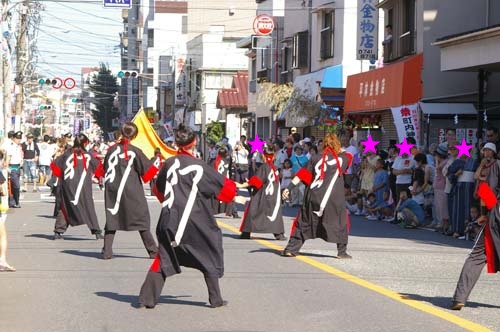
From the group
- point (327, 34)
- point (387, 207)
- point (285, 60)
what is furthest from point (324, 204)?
point (285, 60)

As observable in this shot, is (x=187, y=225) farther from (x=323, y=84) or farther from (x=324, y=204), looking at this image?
(x=323, y=84)

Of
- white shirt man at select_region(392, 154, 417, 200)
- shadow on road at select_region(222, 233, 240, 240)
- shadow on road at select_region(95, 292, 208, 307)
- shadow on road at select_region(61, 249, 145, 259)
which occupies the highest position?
white shirt man at select_region(392, 154, 417, 200)

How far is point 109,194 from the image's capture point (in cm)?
1252

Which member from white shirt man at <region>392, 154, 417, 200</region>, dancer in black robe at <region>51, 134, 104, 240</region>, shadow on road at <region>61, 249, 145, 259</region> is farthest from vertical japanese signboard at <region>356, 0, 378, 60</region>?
shadow on road at <region>61, 249, 145, 259</region>

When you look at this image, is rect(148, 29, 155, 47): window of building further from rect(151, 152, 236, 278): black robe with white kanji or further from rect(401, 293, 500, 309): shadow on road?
rect(151, 152, 236, 278): black robe with white kanji

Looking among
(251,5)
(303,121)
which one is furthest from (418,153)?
(251,5)

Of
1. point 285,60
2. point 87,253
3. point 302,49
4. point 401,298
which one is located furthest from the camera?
point 285,60

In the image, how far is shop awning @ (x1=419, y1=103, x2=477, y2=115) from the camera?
2375cm

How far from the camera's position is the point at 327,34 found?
1384 inches

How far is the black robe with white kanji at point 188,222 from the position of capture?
862cm

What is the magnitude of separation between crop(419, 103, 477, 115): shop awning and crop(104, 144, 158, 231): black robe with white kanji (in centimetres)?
1275

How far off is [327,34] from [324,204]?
23.2 meters

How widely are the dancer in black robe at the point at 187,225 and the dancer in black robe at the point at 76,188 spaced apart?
618cm

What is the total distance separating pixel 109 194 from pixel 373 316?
5077 mm
